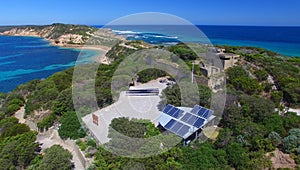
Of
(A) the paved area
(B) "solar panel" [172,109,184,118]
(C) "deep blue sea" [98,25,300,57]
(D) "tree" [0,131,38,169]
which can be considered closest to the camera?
(D) "tree" [0,131,38,169]

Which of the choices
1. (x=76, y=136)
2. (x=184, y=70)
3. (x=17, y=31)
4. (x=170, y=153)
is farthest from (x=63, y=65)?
(x=17, y=31)

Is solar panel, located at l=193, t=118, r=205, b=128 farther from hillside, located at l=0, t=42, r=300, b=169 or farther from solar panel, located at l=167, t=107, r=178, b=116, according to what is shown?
solar panel, located at l=167, t=107, r=178, b=116

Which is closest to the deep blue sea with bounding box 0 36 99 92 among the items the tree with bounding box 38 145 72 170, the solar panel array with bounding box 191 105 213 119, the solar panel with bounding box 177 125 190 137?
the tree with bounding box 38 145 72 170

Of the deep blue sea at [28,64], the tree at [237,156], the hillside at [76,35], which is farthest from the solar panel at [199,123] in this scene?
the hillside at [76,35]

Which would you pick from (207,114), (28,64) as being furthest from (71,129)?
(28,64)

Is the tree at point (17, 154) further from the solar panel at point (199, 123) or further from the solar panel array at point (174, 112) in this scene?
the solar panel at point (199, 123)

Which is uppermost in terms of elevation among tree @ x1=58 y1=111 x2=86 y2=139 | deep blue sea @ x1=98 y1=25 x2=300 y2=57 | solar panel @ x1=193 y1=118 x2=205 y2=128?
deep blue sea @ x1=98 y1=25 x2=300 y2=57
